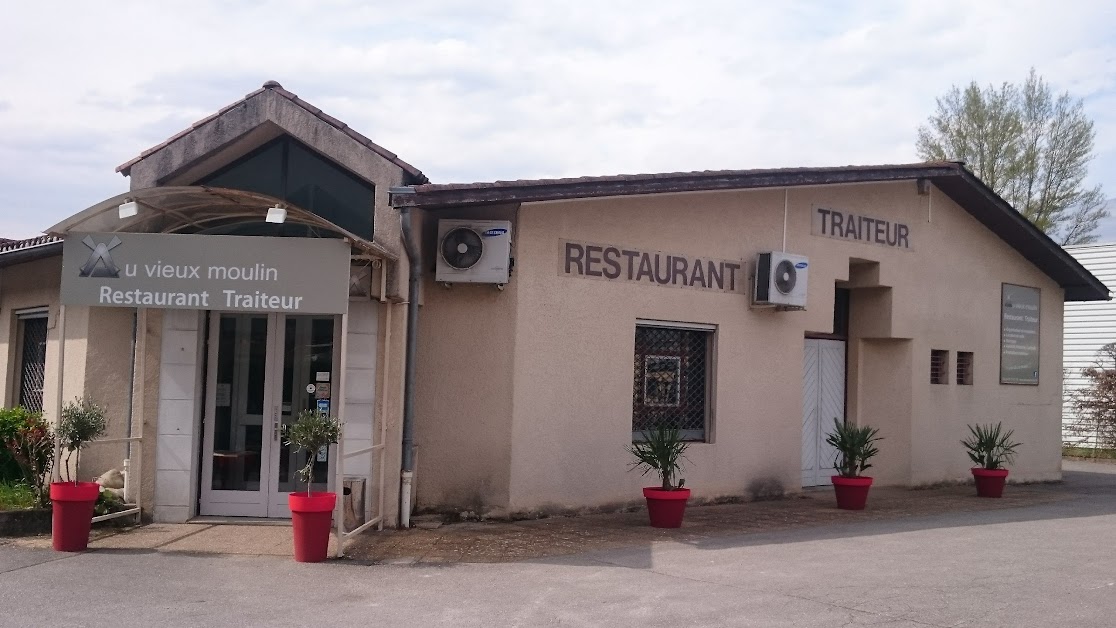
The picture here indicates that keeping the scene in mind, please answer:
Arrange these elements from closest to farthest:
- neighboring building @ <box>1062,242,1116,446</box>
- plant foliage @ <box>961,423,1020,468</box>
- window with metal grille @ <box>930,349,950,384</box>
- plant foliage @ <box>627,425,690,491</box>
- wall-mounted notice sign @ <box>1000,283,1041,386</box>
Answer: plant foliage @ <box>627,425,690,491</box> < plant foliage @ <box>961,423,1020,468</box> < window with metal grille @ <box>930,349,950,384</box> < wall-mounted notice sign @ <box>1000,283,1041,386</box> < neighboring building @ <box>1062,242,1116,446</box>

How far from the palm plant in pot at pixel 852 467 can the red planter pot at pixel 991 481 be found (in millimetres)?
2341

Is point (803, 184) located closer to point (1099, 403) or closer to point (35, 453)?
point (35, 453)

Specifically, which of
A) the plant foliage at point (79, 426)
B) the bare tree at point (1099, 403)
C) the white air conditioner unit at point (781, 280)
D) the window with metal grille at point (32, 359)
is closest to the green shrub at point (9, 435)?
the window with metal grille at point (32, 359)

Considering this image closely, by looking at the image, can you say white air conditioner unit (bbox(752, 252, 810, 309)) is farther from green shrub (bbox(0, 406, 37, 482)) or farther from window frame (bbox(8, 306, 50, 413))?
window frame (bbox(8, 306, 50, 413))

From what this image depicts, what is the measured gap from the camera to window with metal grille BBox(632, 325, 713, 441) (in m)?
12.0

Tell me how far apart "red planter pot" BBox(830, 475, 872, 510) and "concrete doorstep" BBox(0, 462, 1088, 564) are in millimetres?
223

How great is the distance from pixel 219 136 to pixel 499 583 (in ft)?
16.7

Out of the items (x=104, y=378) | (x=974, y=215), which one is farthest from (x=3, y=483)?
(x=974, y=215)

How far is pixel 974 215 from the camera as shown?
1594cm

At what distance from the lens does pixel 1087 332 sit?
24141 mm

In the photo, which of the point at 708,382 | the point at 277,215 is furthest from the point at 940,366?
the point at 277,215

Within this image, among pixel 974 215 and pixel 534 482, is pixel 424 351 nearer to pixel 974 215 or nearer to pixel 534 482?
pixel 534 482

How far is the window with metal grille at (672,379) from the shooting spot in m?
12.0

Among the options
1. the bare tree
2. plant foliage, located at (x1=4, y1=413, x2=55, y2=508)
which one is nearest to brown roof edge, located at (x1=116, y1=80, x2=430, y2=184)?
plant foliage, located at (x1=4, y1=413, x2=55, y2=508)
